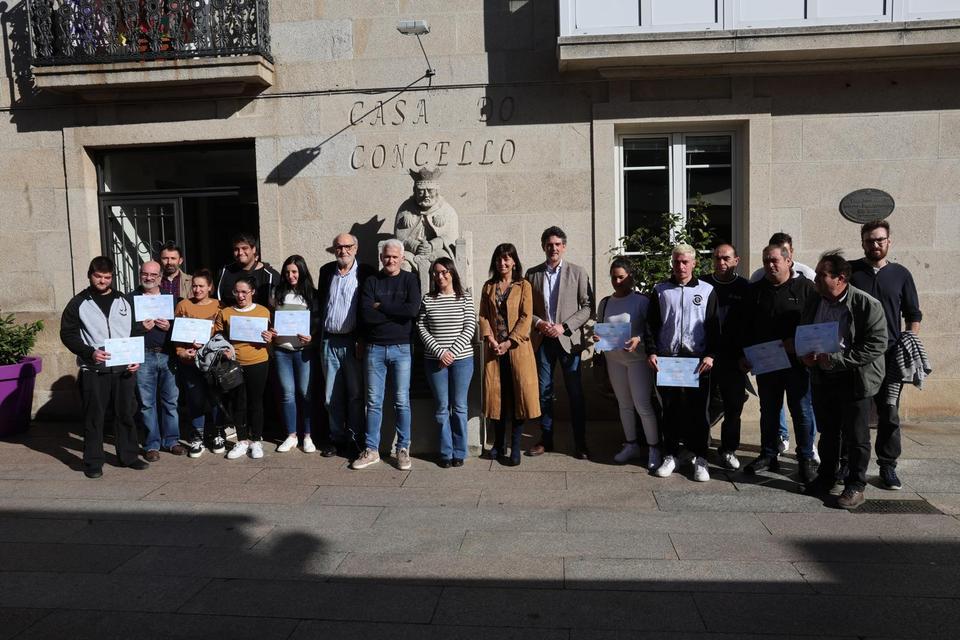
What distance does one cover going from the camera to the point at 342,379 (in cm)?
629

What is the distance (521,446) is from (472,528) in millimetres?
2122

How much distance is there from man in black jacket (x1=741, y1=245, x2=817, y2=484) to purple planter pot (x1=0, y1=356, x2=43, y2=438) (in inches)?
280

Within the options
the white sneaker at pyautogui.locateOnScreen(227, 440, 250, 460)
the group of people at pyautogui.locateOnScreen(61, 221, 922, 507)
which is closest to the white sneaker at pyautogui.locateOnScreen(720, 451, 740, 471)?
the group of people at pyautogui.locateOnScreen(61, 221, 922, 507)

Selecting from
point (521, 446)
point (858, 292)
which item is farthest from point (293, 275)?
point (858, 292)

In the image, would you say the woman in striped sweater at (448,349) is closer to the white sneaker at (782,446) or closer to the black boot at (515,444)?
the black boot at (515,444)

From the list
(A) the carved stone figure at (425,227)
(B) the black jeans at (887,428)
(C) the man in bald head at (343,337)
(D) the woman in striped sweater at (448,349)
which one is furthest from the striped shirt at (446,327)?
(B) the black jeans at (887,428)

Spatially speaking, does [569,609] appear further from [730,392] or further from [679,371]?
[730,392]

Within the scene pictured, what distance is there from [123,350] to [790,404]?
542 cm

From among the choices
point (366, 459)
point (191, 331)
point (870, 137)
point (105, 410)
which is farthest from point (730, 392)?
point (105, 410)

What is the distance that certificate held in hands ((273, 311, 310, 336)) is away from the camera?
20.4 ft

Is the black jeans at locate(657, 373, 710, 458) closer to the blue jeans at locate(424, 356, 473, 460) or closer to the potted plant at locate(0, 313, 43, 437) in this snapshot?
the blue jeans at locate(424, 356, 473, 460)

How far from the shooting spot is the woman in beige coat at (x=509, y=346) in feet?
19.6

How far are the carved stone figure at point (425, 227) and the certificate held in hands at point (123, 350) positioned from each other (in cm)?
244

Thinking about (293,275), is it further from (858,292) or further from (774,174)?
(774,174)
